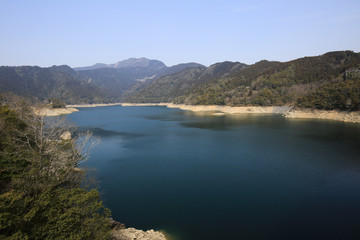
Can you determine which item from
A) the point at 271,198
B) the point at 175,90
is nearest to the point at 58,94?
the point at 175,90

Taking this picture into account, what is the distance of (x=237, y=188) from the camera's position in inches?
620

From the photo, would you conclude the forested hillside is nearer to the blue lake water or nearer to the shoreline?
the blue lake water

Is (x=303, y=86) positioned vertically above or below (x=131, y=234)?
above

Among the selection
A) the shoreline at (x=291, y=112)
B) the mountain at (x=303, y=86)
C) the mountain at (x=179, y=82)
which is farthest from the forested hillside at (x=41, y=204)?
the mountain at (x=179, y=82)

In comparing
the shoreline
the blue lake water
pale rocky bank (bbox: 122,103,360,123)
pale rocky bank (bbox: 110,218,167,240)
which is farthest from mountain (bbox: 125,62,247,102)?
pale rocky bank (bbox: 110,218,167,240)

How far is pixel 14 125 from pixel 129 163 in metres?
11.1

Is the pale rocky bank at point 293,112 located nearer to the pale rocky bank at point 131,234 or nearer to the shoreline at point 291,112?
the shoreline at point 291,112

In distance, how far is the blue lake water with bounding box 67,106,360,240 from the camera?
36.4 ft

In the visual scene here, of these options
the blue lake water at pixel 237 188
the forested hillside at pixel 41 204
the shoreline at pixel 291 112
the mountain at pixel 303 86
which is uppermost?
the mountain at pixel 303 86

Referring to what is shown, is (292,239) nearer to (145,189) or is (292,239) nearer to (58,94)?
(145,189)

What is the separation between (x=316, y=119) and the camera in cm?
5078

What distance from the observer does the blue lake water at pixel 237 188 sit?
36.4ft

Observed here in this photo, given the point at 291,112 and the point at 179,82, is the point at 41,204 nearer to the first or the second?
the point at 291,112

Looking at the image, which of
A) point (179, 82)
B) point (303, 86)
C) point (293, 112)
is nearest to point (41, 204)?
point (293, 112)
